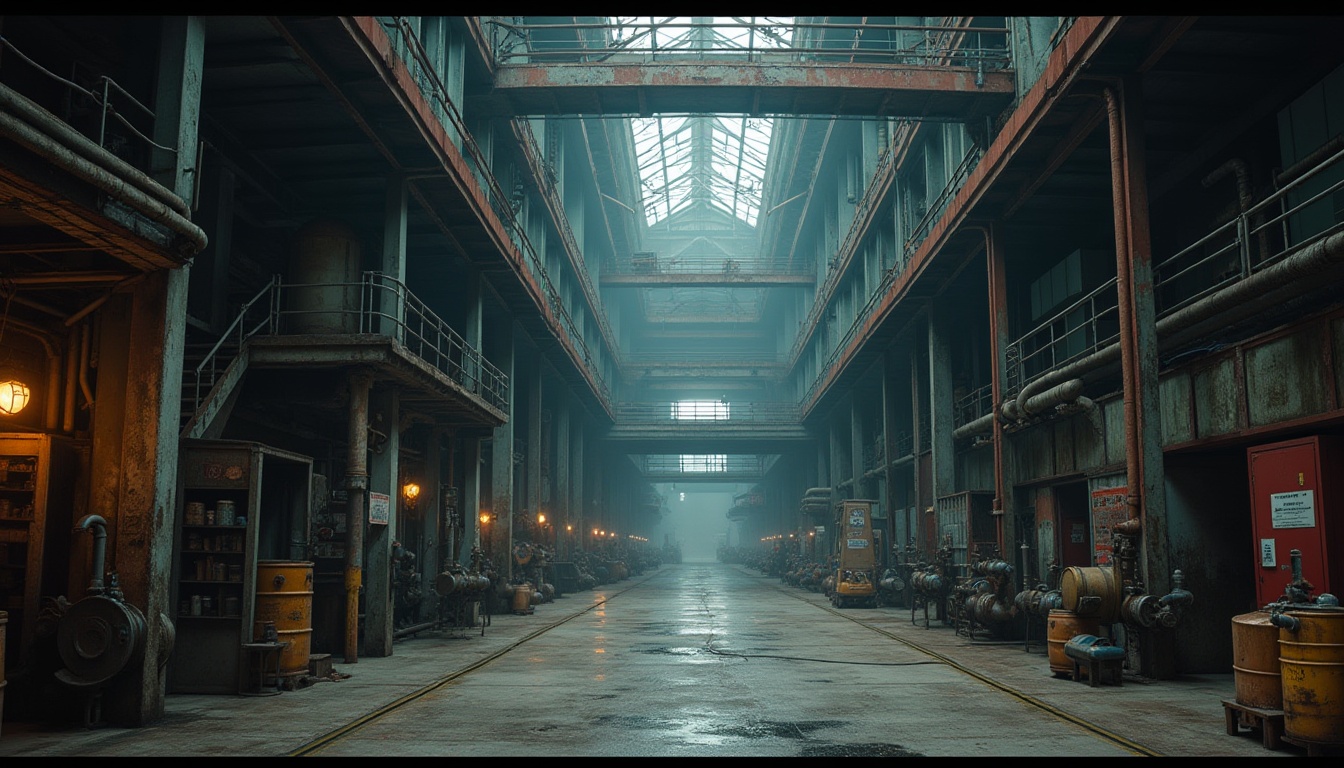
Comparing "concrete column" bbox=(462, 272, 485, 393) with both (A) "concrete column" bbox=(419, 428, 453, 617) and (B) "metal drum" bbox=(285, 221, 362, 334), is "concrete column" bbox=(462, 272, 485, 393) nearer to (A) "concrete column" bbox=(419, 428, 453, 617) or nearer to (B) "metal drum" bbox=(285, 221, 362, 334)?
(A) "concrete column" bbox=(419, 428, 453, 617)

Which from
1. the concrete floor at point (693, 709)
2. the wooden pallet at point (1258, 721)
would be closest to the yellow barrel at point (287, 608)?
the concrete floor at point (693, 709)

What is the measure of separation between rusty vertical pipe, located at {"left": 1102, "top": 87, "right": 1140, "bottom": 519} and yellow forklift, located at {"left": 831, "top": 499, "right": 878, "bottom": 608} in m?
14.9

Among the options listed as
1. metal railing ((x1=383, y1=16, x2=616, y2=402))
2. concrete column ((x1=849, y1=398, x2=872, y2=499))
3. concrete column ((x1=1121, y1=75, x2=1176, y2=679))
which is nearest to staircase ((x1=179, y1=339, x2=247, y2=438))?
metal railing ((x1=383, y1=16, x2=616, y2=402))

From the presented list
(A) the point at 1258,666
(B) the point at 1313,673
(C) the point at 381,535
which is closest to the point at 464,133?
(C) the point at 381,535

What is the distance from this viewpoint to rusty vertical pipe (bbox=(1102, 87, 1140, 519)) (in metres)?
12.4

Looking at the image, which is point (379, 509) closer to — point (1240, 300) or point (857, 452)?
point (1240, 300)

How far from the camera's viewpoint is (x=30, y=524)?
10227 mm

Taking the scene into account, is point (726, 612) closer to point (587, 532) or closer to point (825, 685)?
point (825, 685)

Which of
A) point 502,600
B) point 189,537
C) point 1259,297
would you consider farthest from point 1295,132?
point 502,600

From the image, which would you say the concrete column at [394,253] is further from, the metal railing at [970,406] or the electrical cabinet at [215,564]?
the metal railing at [970,406]

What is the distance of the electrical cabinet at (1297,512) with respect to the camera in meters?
9.78

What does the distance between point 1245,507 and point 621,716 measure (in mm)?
8471

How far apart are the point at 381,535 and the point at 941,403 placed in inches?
518

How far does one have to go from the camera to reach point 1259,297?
10930 mm
